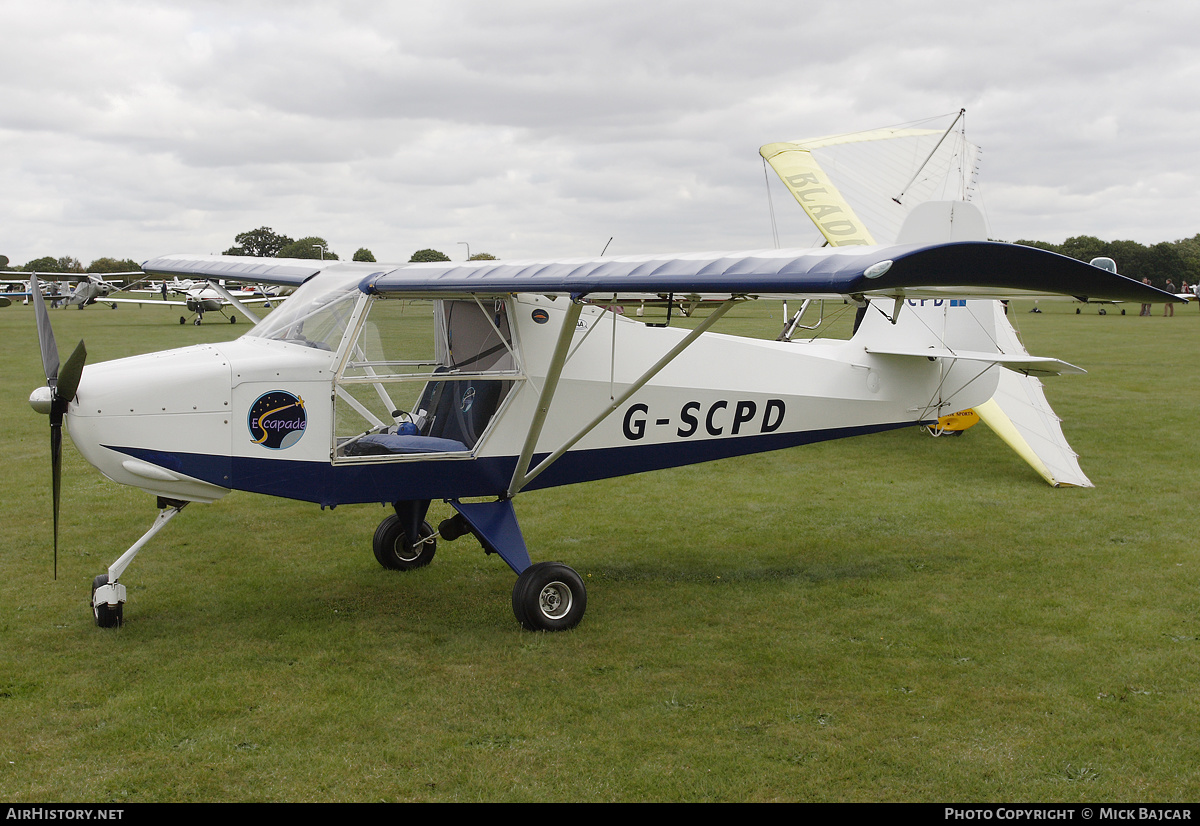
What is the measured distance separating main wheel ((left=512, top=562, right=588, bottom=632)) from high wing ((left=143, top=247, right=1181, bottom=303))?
197 centimetres

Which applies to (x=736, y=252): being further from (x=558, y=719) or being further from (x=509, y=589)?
(x=509, y=589)

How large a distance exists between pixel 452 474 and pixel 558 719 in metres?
2.05

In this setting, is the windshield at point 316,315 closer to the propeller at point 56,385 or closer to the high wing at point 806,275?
the high wing at point 806,275

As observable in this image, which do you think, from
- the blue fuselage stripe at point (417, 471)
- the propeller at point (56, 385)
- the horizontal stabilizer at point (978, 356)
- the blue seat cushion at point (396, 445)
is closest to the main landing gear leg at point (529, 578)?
the blue fuselage stripe at point (417, 471)

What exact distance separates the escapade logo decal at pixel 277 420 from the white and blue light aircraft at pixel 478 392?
0.04 ft

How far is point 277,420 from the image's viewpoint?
6020mm

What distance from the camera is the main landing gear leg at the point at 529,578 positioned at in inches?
252

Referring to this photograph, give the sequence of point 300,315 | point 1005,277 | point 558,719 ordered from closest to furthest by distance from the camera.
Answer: point 1005,277, point 558,719, point 300,315

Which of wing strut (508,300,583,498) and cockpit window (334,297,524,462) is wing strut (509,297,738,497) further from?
cockpit window (334,297,524,462)

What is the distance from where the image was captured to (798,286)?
4.61 metres

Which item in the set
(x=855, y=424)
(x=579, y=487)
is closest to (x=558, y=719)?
(x=855, y=424)

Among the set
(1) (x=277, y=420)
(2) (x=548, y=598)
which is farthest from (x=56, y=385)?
(2) (x=548, y=598)

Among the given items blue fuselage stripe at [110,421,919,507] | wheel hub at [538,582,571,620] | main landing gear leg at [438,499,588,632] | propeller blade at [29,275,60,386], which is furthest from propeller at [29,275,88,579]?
wheel hub at [538,582,571,620]

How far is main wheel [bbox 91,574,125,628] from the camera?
6.37 m
